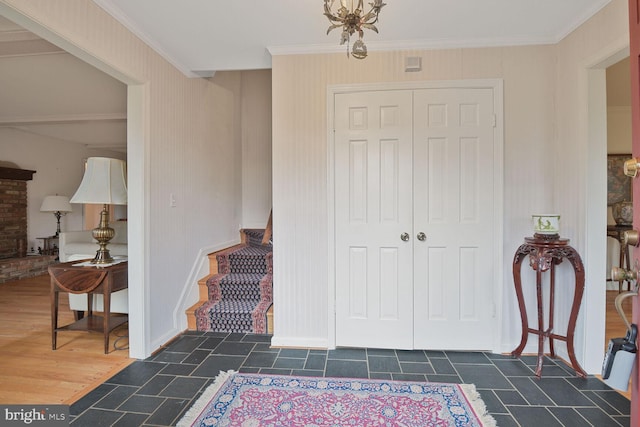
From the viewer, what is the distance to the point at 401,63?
256 centimetres

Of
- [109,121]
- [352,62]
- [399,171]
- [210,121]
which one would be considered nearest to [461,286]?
[399,171]

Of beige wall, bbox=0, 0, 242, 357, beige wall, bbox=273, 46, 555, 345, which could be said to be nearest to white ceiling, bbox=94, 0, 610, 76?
beige wall, bbox=273, 46, 555, 345

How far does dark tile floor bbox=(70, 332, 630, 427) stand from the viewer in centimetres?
177

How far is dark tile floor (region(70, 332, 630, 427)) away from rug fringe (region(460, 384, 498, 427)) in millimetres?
49

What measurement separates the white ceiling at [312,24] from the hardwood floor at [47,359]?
8.41 feet

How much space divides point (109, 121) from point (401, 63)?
4776mm

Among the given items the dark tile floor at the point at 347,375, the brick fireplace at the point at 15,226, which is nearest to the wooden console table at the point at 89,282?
the dark tile floor at the point at 347,375

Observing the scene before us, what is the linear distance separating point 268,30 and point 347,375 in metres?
2.68

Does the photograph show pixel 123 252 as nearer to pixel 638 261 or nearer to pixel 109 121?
pixel 109 121

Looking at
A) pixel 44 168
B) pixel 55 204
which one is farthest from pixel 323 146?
pixel 44 168

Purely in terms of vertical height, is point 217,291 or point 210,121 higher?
point 210,121

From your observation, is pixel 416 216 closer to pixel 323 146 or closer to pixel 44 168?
pixel 323 146

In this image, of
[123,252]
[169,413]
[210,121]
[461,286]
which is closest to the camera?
[169,413]

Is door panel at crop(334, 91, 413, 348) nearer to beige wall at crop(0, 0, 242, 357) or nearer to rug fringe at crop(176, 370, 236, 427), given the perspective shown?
rug fringe at crop(176, 370, 236, 427)
